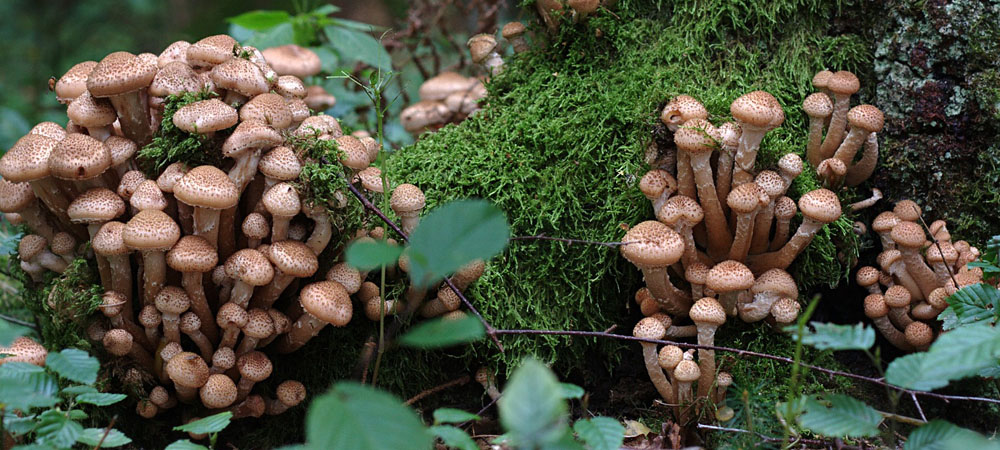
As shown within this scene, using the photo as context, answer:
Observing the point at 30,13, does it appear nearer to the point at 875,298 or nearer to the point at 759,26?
the point at 759,26

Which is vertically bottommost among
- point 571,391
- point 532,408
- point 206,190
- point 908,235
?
point 908,235

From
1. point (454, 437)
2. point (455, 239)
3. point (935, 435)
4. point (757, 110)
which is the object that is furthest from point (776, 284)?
point (455, 239)

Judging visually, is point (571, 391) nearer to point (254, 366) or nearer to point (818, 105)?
point (254, 366)

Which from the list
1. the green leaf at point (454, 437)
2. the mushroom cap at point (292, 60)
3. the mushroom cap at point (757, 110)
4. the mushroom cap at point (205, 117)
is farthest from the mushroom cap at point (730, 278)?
the mushroom cap at point (292, 60)

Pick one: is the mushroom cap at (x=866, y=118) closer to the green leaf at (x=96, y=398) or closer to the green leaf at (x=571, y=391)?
the green leaf at (x=571, y=391)

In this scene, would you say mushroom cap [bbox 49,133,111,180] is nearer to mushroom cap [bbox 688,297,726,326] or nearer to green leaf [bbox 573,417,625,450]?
green leaf [bbox 573,417,625,450]

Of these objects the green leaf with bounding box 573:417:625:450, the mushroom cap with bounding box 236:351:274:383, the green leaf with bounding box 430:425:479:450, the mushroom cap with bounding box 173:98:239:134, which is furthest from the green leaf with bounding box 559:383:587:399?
the mushroom cap with bounding box 173:98:239:134
